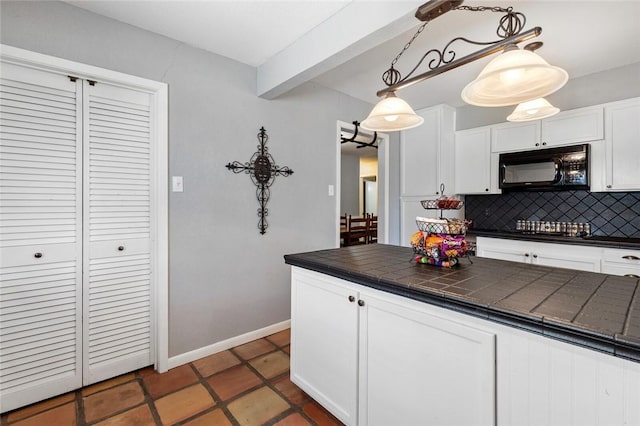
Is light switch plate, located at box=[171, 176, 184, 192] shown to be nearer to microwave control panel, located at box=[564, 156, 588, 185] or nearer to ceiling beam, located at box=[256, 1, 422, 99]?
ceiling beam, located at box=[256, 1, 422, 99]

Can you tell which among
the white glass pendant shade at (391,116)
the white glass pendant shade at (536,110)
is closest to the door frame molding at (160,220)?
the white glass pendant shade at (391,116)

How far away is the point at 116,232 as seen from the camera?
1.96 m

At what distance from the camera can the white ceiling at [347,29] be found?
1.75m

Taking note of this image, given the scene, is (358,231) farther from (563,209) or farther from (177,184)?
(177,184)

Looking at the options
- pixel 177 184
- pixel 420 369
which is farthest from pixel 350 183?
pixel 420 369

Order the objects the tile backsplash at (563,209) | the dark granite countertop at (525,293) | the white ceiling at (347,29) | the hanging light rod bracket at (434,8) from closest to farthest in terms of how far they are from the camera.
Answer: the dark granite countertop at (525,293), the hanging light rod bracket at (434,8), the white ceiling at (347,29), the tile backsplash at (563,209)

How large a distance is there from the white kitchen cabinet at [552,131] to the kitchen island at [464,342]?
1.98 meters

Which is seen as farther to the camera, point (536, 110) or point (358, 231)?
point (358, 231)

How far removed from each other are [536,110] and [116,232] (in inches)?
111

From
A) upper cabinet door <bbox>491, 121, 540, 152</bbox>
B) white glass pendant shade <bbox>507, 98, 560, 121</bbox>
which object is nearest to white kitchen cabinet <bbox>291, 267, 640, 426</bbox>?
white glass pendant shade <bbox>507, 98, 560, 121</bbox>

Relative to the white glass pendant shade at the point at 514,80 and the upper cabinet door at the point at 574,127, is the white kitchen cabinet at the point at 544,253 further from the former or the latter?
the white glass pendant shade at the point at 514,80

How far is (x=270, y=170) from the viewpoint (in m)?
2.62

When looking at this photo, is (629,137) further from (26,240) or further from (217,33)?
(26,240)

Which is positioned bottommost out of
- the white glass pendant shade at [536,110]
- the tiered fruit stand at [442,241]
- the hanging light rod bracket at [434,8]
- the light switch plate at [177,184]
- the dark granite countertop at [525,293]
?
the dark granite countertop at [525,293]
